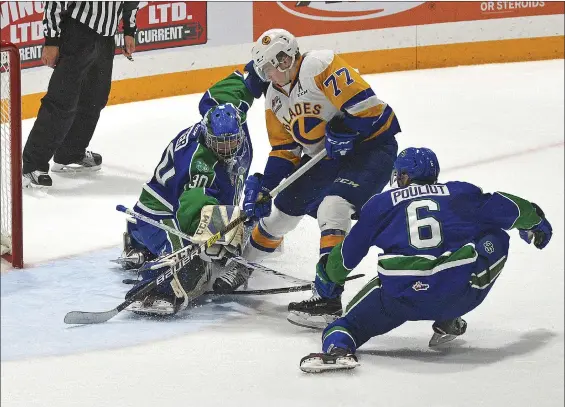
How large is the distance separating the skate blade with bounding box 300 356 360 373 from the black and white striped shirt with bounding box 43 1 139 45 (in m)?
2.90

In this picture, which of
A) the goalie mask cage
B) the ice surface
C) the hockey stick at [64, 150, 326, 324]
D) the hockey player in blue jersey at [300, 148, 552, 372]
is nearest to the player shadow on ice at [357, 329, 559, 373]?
the ice surface

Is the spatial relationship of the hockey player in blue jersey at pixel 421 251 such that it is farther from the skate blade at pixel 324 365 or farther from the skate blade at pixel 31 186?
the skate blade at pixel 31 186

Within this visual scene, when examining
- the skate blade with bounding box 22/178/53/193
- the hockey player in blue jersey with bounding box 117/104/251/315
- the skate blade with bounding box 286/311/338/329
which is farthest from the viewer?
the skate blade with bounding box 22/178/53/193

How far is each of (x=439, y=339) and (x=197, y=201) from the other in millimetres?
953

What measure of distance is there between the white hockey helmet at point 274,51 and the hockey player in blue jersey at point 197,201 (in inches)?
8.1

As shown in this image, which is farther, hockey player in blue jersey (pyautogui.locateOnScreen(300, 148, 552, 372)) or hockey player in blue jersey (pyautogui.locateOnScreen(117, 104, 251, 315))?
hockey player in blue jersey (pyautogui.locateOnScreen(117, 104, 251, 315))

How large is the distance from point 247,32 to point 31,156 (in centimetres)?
228

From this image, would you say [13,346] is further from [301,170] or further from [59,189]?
[59,189]

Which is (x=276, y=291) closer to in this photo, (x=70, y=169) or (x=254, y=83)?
(x=254, y=83)

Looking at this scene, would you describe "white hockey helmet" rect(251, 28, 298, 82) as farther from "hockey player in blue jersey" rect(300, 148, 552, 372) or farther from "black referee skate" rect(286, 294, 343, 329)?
"black referee skate" rect(286, 294, 343, 329)

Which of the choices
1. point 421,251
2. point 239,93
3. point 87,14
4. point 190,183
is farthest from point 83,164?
point 421,251

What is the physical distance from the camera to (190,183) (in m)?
4.39

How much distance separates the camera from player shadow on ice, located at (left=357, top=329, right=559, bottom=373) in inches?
150

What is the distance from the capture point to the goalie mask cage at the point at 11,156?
4840 millimetres
